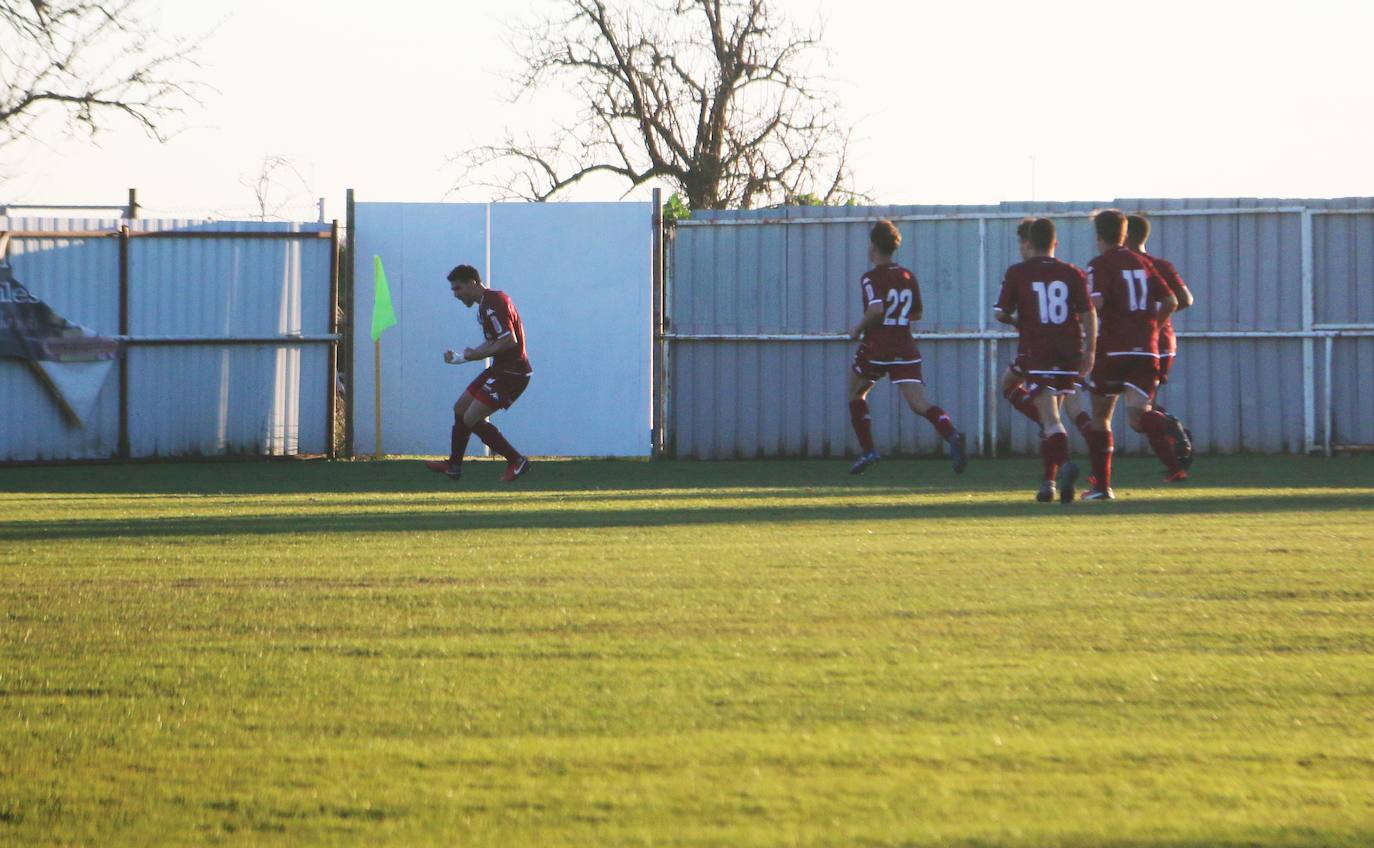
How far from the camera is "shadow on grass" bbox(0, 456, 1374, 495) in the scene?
1287 centimetres

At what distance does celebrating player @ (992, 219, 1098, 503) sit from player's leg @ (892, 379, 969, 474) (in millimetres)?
2542

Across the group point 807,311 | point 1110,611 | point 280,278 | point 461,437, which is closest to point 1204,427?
point 807,311

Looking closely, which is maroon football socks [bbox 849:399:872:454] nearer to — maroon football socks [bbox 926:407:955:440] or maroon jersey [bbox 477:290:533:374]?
maroon football socks [bbox 926:407:955:440]

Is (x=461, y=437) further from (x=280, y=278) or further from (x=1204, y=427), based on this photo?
(x=1204, y=427)

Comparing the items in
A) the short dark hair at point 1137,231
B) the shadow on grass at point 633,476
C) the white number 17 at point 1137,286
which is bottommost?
the shadow on grass at point 633,476

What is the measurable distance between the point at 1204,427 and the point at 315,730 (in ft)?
50.9

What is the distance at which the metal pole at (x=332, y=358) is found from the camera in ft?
61.2

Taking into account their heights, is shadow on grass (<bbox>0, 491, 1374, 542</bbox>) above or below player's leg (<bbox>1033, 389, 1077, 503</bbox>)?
below

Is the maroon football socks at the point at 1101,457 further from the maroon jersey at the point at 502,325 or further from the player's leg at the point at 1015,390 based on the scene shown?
the maroon jersey at the point at 502,325

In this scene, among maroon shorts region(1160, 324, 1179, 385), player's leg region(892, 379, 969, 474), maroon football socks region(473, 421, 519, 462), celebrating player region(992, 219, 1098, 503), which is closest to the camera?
celebrating player region(992, 219, 1098, 503)

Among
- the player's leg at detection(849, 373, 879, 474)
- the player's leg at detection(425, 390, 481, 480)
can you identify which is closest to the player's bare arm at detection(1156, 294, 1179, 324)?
the player's leg at detection(849, 373, 879, 474)

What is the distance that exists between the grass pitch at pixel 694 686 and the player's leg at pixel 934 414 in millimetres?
4847

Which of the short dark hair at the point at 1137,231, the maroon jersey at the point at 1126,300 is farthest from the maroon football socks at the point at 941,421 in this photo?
the maroon jersey at the point at 1126,300

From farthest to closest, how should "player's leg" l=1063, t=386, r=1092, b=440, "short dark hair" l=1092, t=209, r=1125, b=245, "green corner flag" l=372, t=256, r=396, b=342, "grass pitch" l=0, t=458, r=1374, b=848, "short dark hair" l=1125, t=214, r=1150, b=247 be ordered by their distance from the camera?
"green corner flag" l=372, t=256, r=396, b=342 → "short dark hair" l=1125, t=214, r=1150, b=247 → "player's leg" l=1063, t=386, r=1092, b=440 → "short dark hair" l=1092, t=209, r=1125, b=245 → "grass pitch" l=0, t=458, r=1374, b=848
